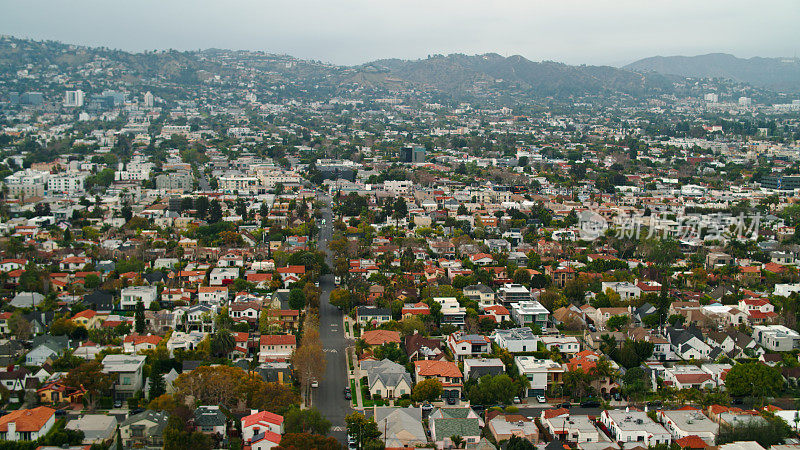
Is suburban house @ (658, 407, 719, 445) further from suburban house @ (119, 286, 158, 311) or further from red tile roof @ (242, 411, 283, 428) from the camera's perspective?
suburban house @ (119, 286, 158, 311)

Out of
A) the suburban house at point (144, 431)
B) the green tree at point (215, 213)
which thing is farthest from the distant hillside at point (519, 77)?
the suburban house at point (144, 431)

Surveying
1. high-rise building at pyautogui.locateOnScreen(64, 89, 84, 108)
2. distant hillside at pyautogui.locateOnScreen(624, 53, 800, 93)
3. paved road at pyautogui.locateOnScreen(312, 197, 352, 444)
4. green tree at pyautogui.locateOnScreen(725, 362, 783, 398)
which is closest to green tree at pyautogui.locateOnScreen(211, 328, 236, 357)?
paved road at pyautogui.locateOnScreen(312, 197, 352, 444)

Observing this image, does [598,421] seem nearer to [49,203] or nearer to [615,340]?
[615,340]

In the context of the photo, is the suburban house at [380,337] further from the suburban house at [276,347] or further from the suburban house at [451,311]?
the suburban house at [451,311]

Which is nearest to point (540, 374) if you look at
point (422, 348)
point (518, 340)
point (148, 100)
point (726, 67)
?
point (518, 340)

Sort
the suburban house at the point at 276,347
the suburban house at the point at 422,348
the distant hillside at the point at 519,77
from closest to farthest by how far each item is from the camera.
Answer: the suburban house at the point at 276,347 < the suburban house at the point at 422,348 < the distant hillside at the point at 519,77
